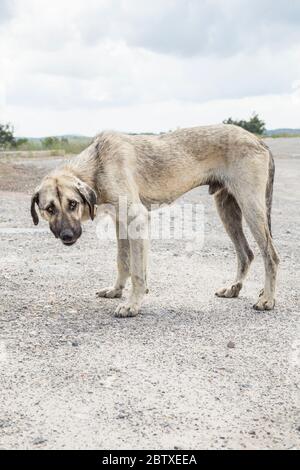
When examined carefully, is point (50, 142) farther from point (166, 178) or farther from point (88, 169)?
point (88, 169)

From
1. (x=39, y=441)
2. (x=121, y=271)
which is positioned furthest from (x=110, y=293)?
(x=39, y=441)

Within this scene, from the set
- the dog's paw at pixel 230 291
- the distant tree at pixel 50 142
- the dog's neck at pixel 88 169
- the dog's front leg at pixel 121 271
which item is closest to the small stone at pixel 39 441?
the dog's neck at pixel 88 169

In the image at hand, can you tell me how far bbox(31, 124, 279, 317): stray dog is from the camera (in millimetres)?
5918

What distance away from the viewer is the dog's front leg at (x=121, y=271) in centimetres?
639

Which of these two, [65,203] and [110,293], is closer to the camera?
[65,203]

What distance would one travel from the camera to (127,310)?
588 centimetres

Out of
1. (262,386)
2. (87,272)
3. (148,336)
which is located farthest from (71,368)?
(87,272)

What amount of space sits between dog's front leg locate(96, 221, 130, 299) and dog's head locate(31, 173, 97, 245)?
2.49 ft

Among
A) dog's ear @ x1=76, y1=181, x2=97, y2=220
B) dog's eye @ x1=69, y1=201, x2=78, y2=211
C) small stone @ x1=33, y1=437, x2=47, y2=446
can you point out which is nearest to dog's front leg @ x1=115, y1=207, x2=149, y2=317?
dog's ear @ x1=76, y1=181, x2=97, y2=220

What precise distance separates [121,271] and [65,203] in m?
1.25

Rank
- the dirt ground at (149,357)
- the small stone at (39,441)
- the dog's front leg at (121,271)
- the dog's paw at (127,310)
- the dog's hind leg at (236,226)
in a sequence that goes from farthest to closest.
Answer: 1. the dog's hind leg at (236,226)
2. the dog's front leg at (121,271)
3. the dog's paw at (127,310)
4. the dirt ground at (149,357)
5. the small stone at (39,441)

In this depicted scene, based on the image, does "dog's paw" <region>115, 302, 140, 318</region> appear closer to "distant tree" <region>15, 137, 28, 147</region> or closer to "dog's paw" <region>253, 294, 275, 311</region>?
"dog's paw" <region>253, 294, 275, 311</region>

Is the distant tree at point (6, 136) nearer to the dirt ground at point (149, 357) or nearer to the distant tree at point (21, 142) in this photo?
the distant tree at point (21, 142)
